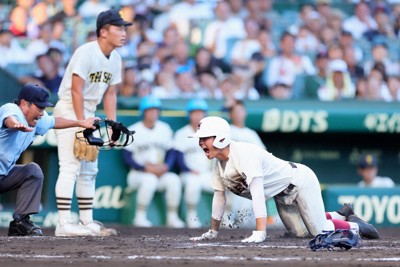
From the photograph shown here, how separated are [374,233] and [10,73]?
582 cm

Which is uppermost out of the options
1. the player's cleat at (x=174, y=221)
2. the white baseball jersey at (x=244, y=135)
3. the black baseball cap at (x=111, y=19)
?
the black baseball cap at (x=111, y=19)

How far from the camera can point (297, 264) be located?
682cm

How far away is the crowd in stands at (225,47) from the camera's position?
14125mm

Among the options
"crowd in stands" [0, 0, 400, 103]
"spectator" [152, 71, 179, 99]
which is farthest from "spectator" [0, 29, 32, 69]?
"spectator" [152, 71, 179, 99]

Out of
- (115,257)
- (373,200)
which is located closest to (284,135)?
(373,200)

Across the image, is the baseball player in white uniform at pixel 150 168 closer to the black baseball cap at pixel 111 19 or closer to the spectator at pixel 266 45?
the spectator at pixel 266 45

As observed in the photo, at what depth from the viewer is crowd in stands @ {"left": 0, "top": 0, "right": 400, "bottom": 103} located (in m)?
14.1

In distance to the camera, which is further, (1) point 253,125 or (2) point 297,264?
(1) point 253,125

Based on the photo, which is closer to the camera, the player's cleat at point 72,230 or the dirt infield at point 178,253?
the dirt infield at point 178,253

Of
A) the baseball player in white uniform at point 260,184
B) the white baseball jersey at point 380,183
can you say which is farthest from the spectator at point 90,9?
the baseball player in white uniform at point 260,184

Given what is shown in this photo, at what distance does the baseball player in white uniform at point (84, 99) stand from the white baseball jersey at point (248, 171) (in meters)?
1.71

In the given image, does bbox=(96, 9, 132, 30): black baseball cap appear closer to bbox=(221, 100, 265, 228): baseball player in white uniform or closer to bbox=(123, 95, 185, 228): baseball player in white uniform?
bbox=(123, 95, 185, 228): baseball player in white uniform

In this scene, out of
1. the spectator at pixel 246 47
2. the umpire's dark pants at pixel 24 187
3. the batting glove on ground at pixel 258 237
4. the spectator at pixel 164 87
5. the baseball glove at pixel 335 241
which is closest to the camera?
the baseball glove at pixel 335 241

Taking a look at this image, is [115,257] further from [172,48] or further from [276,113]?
[172,48]
